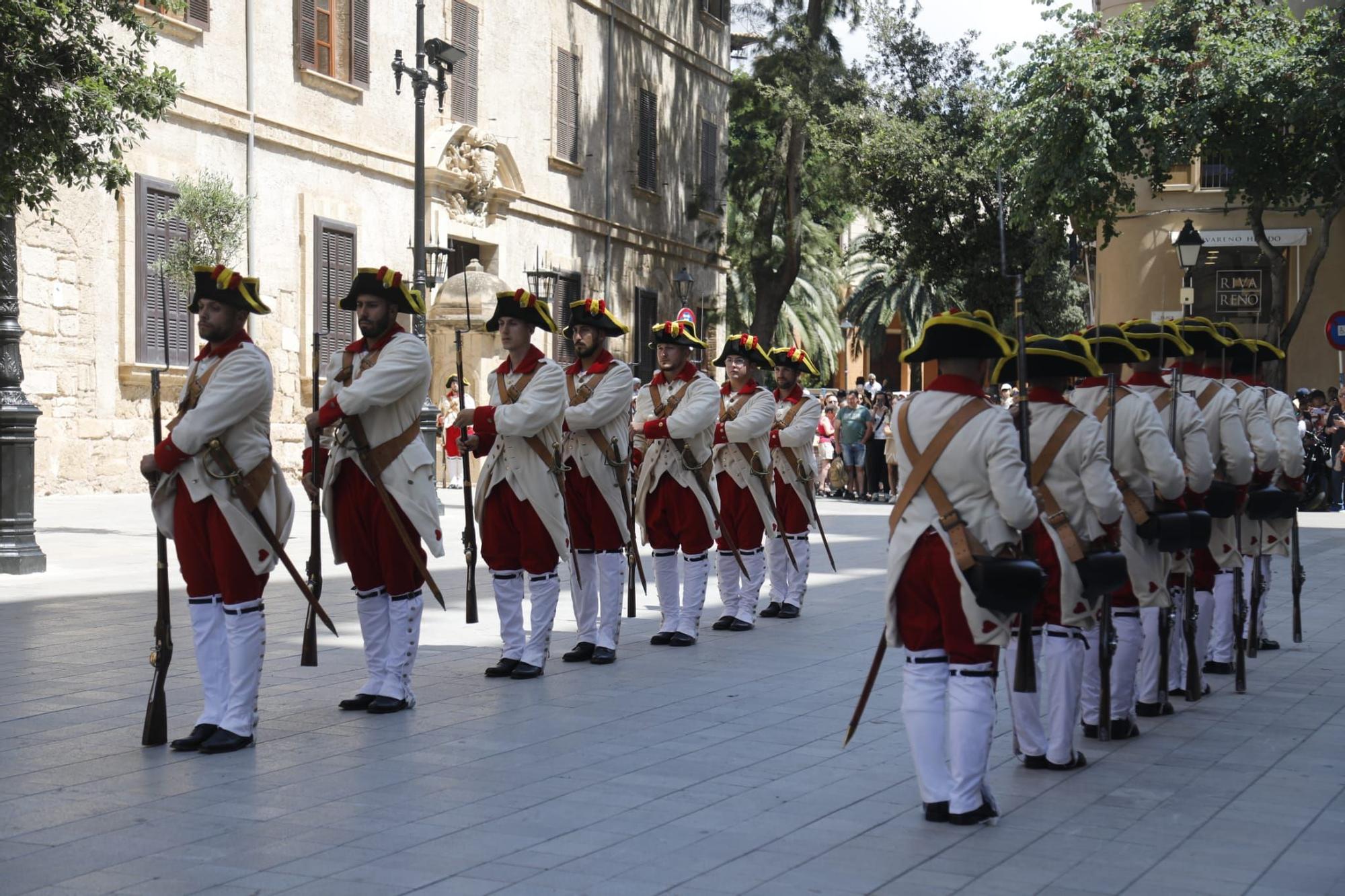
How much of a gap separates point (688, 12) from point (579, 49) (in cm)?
601

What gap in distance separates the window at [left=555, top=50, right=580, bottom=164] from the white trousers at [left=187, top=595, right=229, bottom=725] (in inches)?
1066

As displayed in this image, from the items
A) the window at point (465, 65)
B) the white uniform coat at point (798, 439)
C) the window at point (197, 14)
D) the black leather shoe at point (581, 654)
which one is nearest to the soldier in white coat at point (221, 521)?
the black leather shoe at point (581, 654)

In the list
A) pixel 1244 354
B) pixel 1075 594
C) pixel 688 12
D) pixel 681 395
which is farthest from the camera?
pixel 688 12

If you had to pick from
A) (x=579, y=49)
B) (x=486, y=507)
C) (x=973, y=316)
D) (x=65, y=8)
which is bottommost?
(x=486, y=507)

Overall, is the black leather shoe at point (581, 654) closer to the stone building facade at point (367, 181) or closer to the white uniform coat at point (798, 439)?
the white uniform coat at point (798, 439)

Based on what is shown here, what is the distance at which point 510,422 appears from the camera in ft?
31.6

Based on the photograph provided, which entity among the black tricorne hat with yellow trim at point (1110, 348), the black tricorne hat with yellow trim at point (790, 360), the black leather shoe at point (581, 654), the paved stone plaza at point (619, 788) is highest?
the black tricorne hat with yellow trim at point (790, 360)

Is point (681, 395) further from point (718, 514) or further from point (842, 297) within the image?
point (842, 297)

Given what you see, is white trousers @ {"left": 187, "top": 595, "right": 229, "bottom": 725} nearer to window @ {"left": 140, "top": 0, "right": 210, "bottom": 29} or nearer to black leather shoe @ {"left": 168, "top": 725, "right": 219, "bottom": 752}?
black leather shoe @ {"left": 168, "top": 725, "right": 219, "bottom": 752}

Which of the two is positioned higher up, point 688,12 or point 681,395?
point 688,12

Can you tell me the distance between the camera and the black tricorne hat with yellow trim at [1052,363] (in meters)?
7.52

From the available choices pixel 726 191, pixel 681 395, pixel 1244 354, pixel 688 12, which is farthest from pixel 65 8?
pixel 726 191

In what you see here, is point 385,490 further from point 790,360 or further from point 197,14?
point 197,14

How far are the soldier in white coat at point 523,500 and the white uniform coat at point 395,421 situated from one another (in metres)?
1.00
